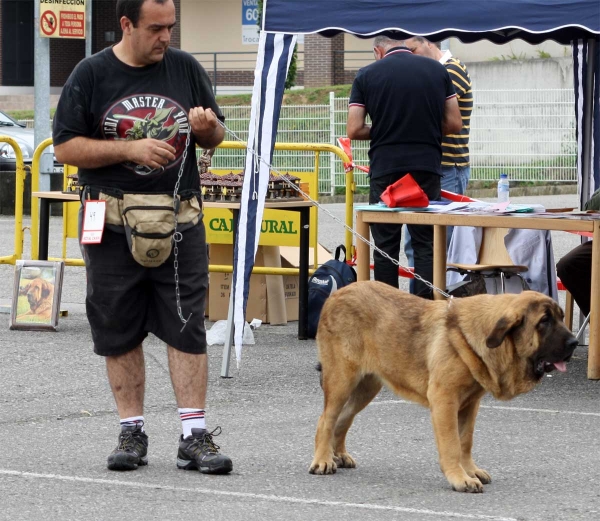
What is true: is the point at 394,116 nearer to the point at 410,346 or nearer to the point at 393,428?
the point at 393,428

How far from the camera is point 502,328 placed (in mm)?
4832

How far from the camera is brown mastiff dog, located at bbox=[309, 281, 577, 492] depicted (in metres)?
4.86

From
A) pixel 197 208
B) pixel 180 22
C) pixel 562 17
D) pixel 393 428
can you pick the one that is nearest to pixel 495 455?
pixel 393 428

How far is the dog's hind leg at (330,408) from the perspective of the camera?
205 inches

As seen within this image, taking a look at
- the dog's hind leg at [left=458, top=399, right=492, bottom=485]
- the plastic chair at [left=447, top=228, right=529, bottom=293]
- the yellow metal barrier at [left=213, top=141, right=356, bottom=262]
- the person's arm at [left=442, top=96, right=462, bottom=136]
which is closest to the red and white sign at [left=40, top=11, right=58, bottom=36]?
the yellow metal barrier at [left=213, top=141, right=356, bottom=262]

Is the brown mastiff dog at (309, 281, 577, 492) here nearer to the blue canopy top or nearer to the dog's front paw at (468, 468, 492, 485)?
the dog's front paw at (468, 468, 492, 485)

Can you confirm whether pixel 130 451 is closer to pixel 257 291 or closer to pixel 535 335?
pixel 535 335

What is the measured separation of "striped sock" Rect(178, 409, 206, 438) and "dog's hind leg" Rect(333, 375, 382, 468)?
577 millimetres

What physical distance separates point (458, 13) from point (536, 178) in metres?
13.5

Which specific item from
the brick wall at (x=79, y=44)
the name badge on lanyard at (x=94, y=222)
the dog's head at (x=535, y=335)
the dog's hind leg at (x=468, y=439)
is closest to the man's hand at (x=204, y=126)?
the name badge on lanyard at (x=94, y=222)

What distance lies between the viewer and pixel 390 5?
7.72m

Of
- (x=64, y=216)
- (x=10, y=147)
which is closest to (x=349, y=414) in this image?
(x=64, y=216)

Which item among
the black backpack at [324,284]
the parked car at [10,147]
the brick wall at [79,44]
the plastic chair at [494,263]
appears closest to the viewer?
the plastic chair at [494,263]

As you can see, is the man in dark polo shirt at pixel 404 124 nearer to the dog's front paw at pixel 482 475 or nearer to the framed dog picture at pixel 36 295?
the framed dog picture at pixel 36 295
